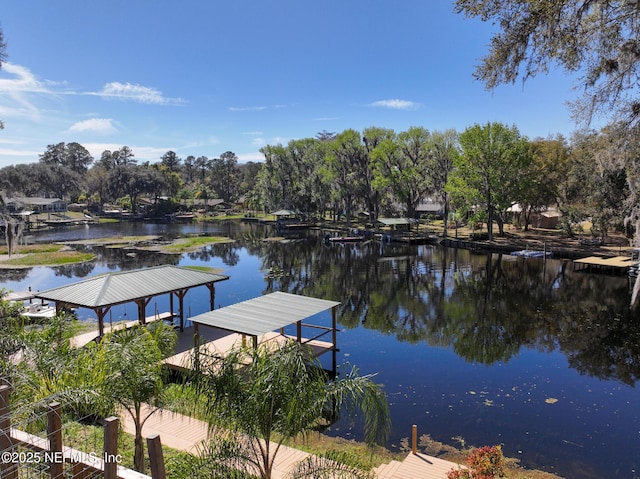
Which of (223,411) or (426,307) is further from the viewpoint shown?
(426,307)

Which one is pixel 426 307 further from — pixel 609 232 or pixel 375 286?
pixel 609 232

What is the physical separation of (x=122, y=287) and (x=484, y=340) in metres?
16.2

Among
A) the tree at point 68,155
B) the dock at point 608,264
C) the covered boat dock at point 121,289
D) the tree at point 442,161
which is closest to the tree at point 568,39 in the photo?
the covered boat dock at point 121,289

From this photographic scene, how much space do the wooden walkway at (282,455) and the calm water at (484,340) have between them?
1.87 m

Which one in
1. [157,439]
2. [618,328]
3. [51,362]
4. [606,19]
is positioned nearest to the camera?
[157,439]

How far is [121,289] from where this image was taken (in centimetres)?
1844

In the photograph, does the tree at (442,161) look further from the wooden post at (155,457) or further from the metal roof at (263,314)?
the wooden post at (155,457)

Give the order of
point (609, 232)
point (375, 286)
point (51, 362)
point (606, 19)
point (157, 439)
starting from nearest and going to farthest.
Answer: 1. point (157, 439)
2. point (51, 362)
3. point (606, 19)
4. point (375, 286)
5. point (609, 232)

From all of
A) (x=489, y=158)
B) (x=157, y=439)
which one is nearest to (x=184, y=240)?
(x=489, y=158)

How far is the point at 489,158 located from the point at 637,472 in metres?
43.5

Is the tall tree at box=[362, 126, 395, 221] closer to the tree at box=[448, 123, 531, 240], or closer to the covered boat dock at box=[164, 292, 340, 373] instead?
the tree at box=[448, 123, 531, 240]

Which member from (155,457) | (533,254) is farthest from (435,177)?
(155,457)

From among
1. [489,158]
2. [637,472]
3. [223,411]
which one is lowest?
[637,472]

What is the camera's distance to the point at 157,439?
4.41m
